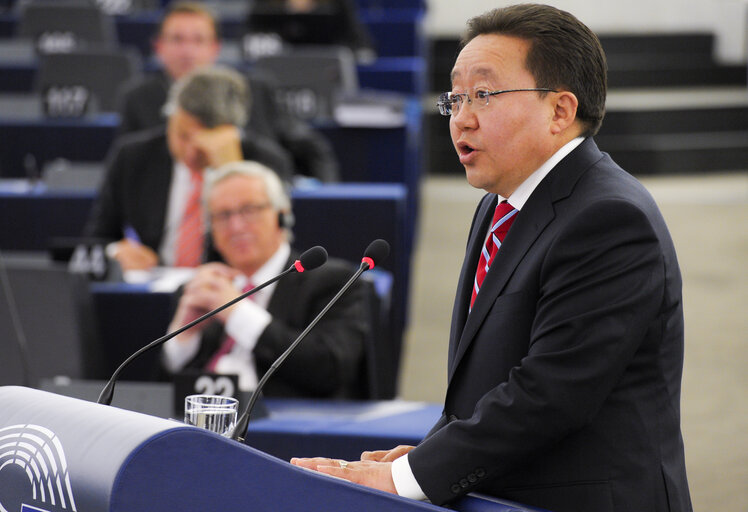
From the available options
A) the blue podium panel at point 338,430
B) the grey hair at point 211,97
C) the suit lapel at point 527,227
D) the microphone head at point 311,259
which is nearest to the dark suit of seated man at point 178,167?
the grey hair at point 211,97

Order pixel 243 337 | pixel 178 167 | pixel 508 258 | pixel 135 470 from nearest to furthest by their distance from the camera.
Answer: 1. pixel 135 470
2. pixel 508 258
3. pixel 243 337
4. pixel 178 167

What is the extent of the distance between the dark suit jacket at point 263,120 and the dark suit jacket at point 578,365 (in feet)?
11.0

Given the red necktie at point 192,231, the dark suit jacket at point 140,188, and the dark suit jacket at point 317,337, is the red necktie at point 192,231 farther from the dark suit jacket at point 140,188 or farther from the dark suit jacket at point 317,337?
the dark suit jacket at point 317,337

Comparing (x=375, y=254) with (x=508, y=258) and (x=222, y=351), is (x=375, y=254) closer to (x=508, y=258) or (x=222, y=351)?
(x=508, y=258)

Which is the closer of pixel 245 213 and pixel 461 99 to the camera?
pixel 461 99

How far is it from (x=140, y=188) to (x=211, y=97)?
446 millimetres

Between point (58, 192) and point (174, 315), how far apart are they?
1.48m

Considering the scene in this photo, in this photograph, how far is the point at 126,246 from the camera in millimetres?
3949

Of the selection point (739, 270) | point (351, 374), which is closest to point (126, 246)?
point (351, 374)

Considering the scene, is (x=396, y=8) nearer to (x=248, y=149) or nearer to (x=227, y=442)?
(x=248, y=149)

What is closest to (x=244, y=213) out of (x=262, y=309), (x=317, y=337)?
(x=262, y=309)

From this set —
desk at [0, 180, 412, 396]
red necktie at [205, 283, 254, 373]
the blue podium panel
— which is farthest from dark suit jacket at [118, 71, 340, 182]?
the blue podium panel

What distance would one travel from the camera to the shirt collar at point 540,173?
5.38 ft

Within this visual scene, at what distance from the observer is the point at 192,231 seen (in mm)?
4141
